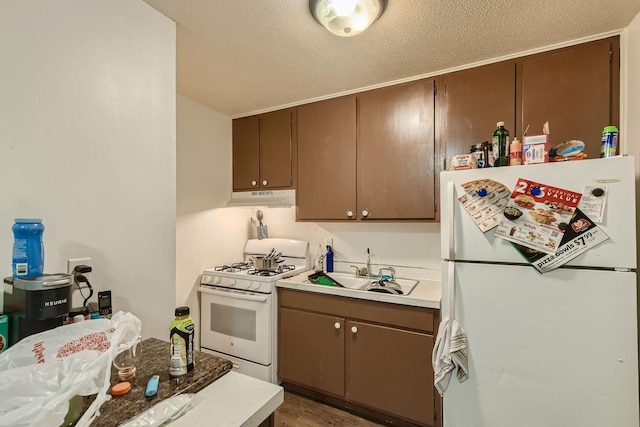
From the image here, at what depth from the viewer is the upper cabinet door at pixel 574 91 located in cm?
154

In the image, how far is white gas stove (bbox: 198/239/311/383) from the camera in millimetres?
2199

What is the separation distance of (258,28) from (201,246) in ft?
5.76

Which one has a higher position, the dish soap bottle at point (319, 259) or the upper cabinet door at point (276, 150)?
the upper cabinet door at point (276, 150)

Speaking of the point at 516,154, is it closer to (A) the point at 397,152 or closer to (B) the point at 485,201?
(B) the point at 485,201

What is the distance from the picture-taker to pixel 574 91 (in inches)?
63.3

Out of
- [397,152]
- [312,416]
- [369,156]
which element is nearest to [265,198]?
[369,156]

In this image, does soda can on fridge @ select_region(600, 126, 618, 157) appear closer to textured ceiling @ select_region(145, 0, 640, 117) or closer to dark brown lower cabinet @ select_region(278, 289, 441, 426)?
textured ceiling @ select_region(145, 0, 640, 117)

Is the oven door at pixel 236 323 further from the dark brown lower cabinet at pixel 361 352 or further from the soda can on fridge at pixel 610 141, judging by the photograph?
the soda can on fridge at pixel 610 141

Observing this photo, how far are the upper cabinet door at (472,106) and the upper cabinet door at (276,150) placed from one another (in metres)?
1.21

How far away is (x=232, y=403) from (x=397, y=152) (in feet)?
5.86

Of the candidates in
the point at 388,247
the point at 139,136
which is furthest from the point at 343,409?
the point at 139,136

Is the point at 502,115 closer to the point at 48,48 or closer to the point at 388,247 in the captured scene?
the point at 388,247

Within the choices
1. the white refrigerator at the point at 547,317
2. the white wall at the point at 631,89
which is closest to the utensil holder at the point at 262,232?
the white refrigerator at the point at 547,317

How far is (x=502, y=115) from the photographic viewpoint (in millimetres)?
1771
